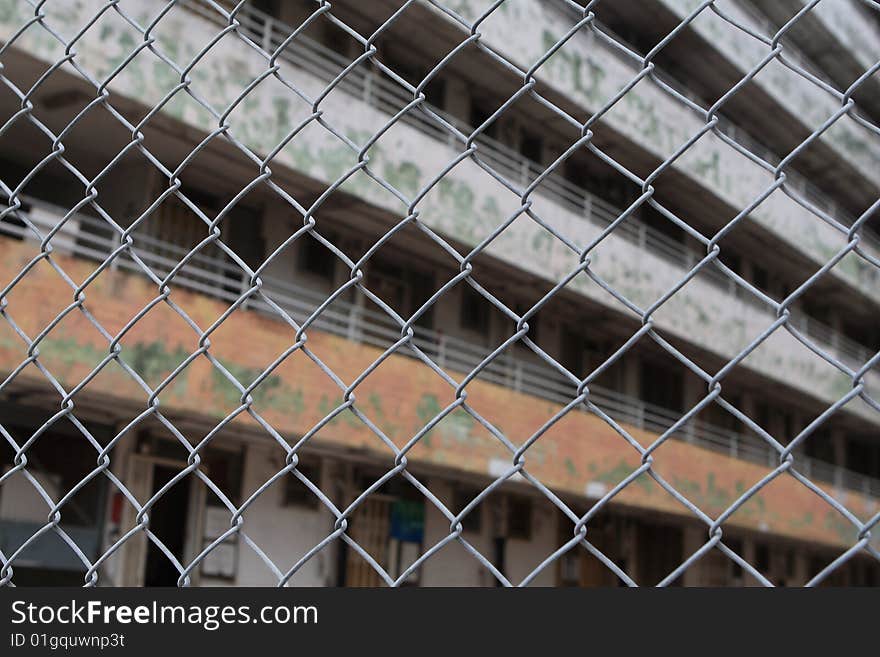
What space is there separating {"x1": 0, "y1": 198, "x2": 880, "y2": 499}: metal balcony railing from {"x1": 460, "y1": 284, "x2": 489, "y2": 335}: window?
33 centimetres

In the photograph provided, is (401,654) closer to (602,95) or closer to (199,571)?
(199,571)

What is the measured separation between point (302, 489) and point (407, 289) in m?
3.35

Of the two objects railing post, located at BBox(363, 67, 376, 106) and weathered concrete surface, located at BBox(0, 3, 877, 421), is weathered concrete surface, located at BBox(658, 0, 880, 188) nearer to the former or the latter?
weathered concrete surface, located at BBox(0, 3, 877, 421)

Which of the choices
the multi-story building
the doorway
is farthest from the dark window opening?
the doorway

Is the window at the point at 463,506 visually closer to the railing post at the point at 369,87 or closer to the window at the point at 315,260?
the window at the point at 315,260

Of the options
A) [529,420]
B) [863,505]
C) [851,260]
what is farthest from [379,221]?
[863,505]

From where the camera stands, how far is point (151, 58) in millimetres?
10633

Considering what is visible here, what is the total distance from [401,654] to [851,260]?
2145cm

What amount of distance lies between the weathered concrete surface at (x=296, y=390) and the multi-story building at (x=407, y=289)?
4 cm

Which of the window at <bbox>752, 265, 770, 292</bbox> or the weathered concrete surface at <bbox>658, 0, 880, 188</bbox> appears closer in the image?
the weathered concrete surface at <bbox>658, 0, 880, 188</bbox>

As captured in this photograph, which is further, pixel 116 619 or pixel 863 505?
pixel 863 505

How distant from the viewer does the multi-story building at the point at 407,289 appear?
1038 centimetres

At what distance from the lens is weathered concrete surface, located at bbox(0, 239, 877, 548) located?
9.52m

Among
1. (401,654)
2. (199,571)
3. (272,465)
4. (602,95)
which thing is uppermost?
(602,95)
